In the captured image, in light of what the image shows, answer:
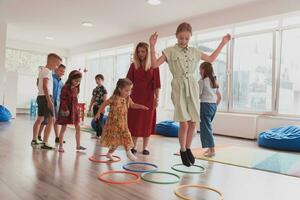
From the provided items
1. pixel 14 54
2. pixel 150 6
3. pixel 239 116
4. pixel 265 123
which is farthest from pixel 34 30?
pixel 265 123

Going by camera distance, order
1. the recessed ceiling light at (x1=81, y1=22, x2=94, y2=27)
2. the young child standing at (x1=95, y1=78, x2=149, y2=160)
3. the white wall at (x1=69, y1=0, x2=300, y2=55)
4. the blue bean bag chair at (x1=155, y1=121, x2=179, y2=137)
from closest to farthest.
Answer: the young child standing at (x1=95, y1=78, x2=149, y2=160)
the white wall at (x1=69, y1=0, x2=300, y2=55)
the blue bean bag chair at (x1=155, y1=121, x2=179, y2=137)
the recessed ceiling light at (x1=81, y1=22, x2=94, y2=27)

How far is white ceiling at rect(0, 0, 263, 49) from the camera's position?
5.75m

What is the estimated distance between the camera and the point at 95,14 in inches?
259

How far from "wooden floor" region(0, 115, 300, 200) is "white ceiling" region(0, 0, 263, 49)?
136 inches

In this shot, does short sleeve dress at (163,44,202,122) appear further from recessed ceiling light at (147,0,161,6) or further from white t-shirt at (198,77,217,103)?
recessed ceiling light at (147,0,161,6)

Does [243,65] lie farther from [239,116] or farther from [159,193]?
[159,193]

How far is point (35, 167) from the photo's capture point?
9.05ft

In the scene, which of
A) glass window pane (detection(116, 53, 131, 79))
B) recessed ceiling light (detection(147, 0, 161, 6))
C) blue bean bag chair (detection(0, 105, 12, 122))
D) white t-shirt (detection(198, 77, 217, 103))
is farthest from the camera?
glass window pane (detection(116, 53, 131, 79))

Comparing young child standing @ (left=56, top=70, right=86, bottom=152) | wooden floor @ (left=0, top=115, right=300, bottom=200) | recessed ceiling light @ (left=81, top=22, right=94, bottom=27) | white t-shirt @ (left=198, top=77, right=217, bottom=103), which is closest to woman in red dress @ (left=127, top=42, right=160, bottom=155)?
wooden floor @ (left=0, top=115, right=300, bottom=200)

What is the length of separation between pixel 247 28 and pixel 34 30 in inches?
242

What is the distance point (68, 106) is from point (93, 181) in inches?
62.9

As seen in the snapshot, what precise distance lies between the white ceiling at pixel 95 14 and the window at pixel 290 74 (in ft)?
4.62

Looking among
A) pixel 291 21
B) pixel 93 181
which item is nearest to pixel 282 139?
pixel 291 21

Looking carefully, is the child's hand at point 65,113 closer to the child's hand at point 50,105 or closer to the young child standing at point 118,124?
the child's hand at point 50,105
